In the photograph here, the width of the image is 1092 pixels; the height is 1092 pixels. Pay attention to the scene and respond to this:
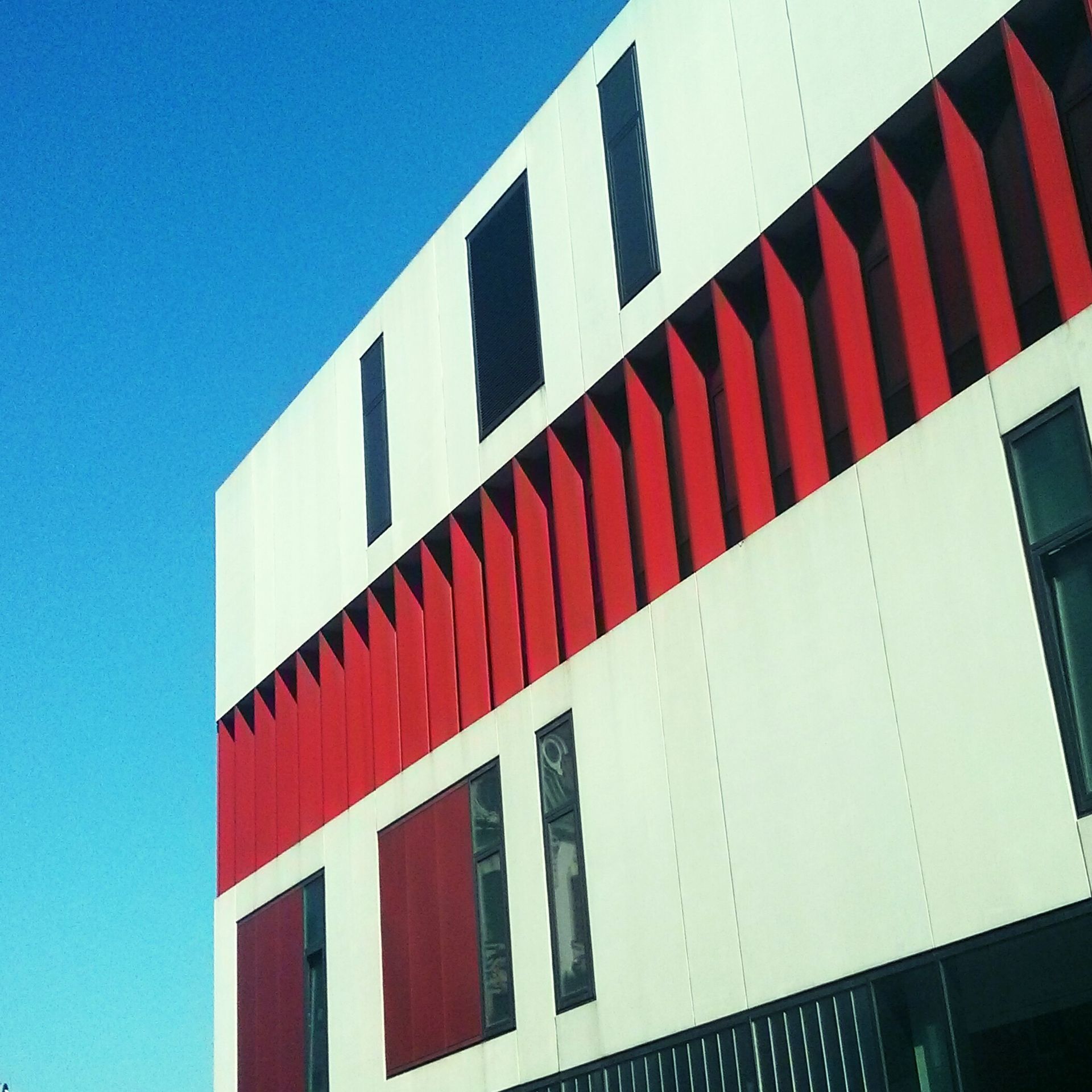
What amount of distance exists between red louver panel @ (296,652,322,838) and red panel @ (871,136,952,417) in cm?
1413

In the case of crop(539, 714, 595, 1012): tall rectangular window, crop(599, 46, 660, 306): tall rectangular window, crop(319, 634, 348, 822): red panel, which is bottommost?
crop(539, 714, 595, 1012): tall rectangular window

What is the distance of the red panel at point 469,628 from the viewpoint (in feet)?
77.4

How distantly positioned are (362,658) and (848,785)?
1238 cm

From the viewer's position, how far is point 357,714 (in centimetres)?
2694

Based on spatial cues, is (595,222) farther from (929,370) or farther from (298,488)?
(298,488)

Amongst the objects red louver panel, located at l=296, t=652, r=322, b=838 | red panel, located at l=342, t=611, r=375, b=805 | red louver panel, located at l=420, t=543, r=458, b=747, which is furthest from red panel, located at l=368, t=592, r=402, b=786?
red louver panel, located at l=296, t=652, r=322, b=838

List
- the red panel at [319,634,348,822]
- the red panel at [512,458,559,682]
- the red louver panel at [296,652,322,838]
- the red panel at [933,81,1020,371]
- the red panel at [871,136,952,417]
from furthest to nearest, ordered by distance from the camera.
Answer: the red louver panel at [296,652,322,838] < the red panel at [319,634,348,822] < the red panel at [512,458,559,682] < the red panel at [871,136,952,417] < the red panel at [933,81,1020,371]

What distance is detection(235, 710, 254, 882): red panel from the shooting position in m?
30.0

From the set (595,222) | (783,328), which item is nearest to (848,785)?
(783,328)

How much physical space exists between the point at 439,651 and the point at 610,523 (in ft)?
15.6

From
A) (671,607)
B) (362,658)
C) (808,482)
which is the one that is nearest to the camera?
(808,482)

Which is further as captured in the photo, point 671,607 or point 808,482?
point 671,607

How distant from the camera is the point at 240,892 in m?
30.0

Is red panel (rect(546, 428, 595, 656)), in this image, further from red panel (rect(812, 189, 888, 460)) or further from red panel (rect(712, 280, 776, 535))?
red panel (rect(812, 189, 888, 460))
